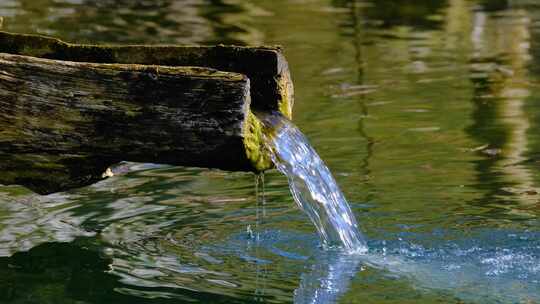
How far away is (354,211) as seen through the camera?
20.3 feet

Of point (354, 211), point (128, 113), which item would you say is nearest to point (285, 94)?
point (128, 113)

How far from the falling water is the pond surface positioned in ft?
0.31

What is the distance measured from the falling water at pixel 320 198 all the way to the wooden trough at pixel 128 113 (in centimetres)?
42

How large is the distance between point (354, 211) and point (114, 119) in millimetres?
1845

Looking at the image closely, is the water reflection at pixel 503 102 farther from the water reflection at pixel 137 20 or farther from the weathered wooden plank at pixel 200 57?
the water reflection at pixel 137 20

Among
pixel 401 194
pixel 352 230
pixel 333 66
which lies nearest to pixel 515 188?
pixel 401 194

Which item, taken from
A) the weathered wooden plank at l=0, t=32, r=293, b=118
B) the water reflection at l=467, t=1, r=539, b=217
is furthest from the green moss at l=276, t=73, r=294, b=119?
the water reflection at l=467, t=1, r=539, b=217

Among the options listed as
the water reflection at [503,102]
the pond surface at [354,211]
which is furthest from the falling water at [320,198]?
the water reflection at [503,102]

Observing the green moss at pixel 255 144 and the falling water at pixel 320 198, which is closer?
the green moss at pixel 255 144

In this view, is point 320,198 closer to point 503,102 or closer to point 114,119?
point 114,119

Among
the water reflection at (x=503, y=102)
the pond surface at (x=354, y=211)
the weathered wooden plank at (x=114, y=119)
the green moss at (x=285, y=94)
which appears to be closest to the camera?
the weathered wooden plank at (x=114, y=119)

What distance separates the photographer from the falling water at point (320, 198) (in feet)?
17.7

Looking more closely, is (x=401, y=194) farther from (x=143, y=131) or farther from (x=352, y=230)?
(x=143, y=131)

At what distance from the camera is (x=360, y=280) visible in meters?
5.02
